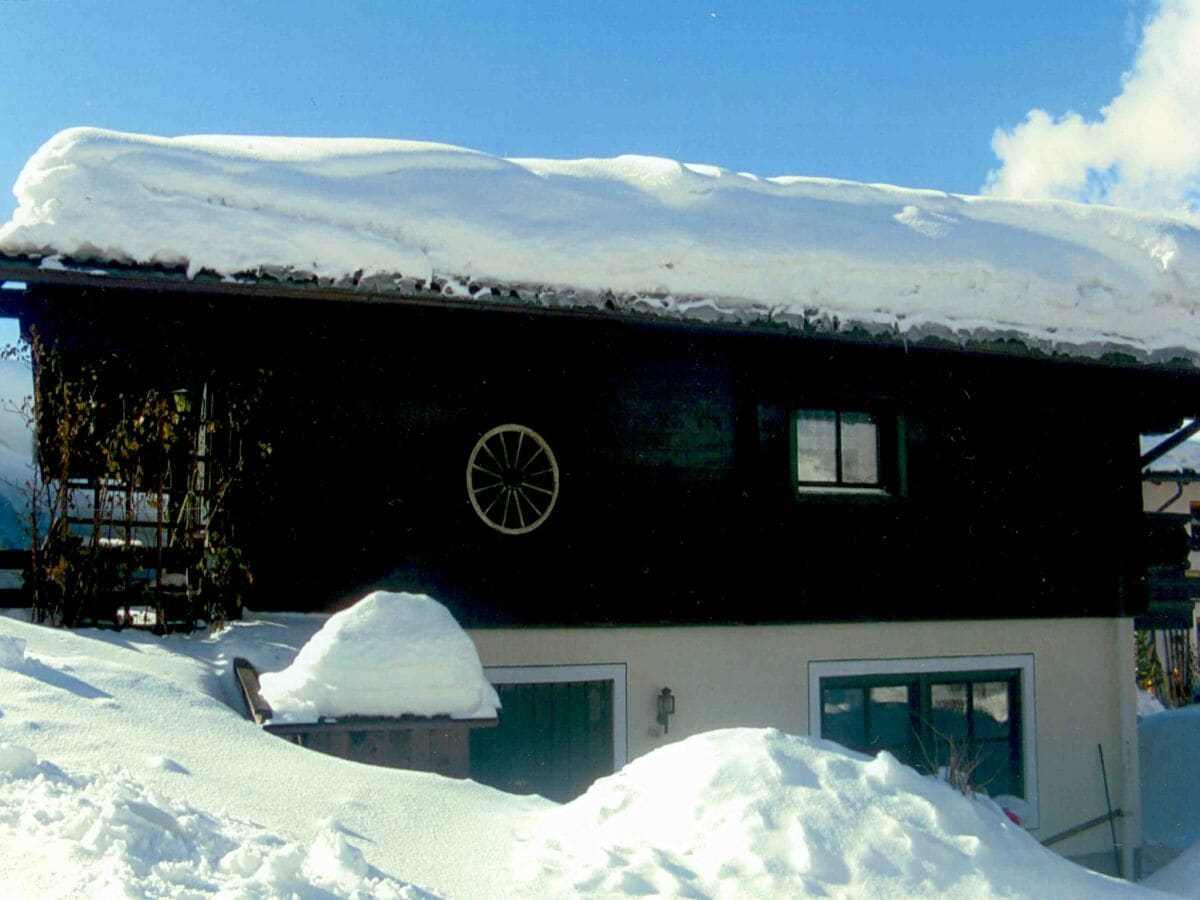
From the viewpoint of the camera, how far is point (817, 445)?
29.0 feet

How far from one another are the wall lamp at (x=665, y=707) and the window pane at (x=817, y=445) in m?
1.97

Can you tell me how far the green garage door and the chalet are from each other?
0.02 meters

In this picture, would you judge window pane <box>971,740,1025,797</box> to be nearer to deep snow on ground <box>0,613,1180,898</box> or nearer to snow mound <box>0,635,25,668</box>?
deep snow on ground <box>0,613,1180,898</box>

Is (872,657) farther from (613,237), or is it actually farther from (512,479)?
(613,237)

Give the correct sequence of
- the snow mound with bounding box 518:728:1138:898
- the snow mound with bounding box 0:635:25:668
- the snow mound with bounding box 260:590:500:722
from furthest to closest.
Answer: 1. the snow mound with bounding box 260:590:500:722
2. the snow mound with bounding box 0:635:25:668
3. the snow mound with bounding box 518:728:1138:898

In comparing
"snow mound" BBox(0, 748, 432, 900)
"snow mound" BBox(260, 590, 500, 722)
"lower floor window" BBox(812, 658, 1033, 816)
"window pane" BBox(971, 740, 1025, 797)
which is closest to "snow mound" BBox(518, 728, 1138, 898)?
"snow mound" BBox(0, 748, 432, 900)

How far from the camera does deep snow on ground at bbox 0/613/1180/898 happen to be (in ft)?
9.96

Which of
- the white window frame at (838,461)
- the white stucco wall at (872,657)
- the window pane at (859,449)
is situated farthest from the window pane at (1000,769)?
the window pane at (859,449)

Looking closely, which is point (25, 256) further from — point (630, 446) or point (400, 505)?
point (630, 446)

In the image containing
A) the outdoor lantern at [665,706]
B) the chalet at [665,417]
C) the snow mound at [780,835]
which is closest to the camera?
the snow mound at [780,835]

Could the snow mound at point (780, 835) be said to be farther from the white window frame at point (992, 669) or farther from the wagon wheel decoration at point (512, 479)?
the white window frame at point (992, 669)

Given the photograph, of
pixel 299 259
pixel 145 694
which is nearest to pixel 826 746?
pixel 145 694

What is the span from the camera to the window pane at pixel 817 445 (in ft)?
28.8

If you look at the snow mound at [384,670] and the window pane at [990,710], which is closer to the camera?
the snow mound at [384,670]
